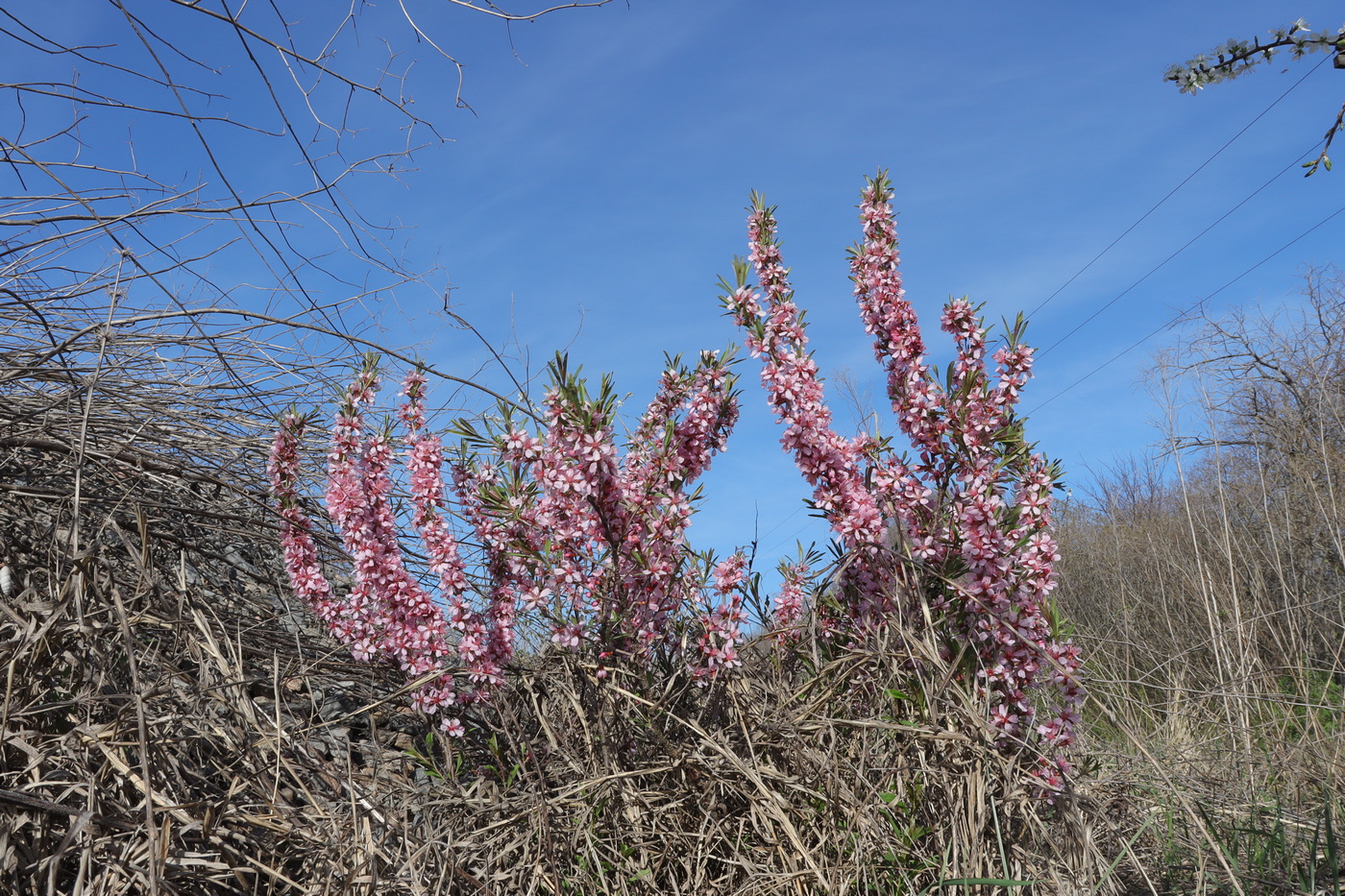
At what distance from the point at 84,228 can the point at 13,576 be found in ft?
3.51

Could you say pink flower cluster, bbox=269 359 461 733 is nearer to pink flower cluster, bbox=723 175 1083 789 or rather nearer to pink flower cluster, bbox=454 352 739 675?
pink flower cluster, bbox=454 352 739 675

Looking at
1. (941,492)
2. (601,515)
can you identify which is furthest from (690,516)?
(941,492)

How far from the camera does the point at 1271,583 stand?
291 inches

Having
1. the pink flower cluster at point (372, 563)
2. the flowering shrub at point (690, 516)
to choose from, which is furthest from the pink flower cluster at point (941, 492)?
the pink flower cluster at point (372, 563)

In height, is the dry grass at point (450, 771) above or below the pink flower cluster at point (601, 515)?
below

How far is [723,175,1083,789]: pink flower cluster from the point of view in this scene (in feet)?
8.25

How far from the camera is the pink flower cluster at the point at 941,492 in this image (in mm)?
2514

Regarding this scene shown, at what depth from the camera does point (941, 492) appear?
2.72m

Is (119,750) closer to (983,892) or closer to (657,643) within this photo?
(657,643)

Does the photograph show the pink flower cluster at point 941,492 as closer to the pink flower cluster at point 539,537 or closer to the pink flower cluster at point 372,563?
the pink flower cluster at point 539,537

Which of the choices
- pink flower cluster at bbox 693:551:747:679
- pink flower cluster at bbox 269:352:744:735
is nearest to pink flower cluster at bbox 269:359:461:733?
pink flower cluster at bbox 269:352:744:735

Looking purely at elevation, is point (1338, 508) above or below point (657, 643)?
above

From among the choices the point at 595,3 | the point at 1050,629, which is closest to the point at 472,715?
the point at 1050,629

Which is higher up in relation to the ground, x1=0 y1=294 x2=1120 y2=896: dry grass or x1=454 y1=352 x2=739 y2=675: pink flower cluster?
x1=454 y1=352 x2=739 y2=675: pink flower cluster
